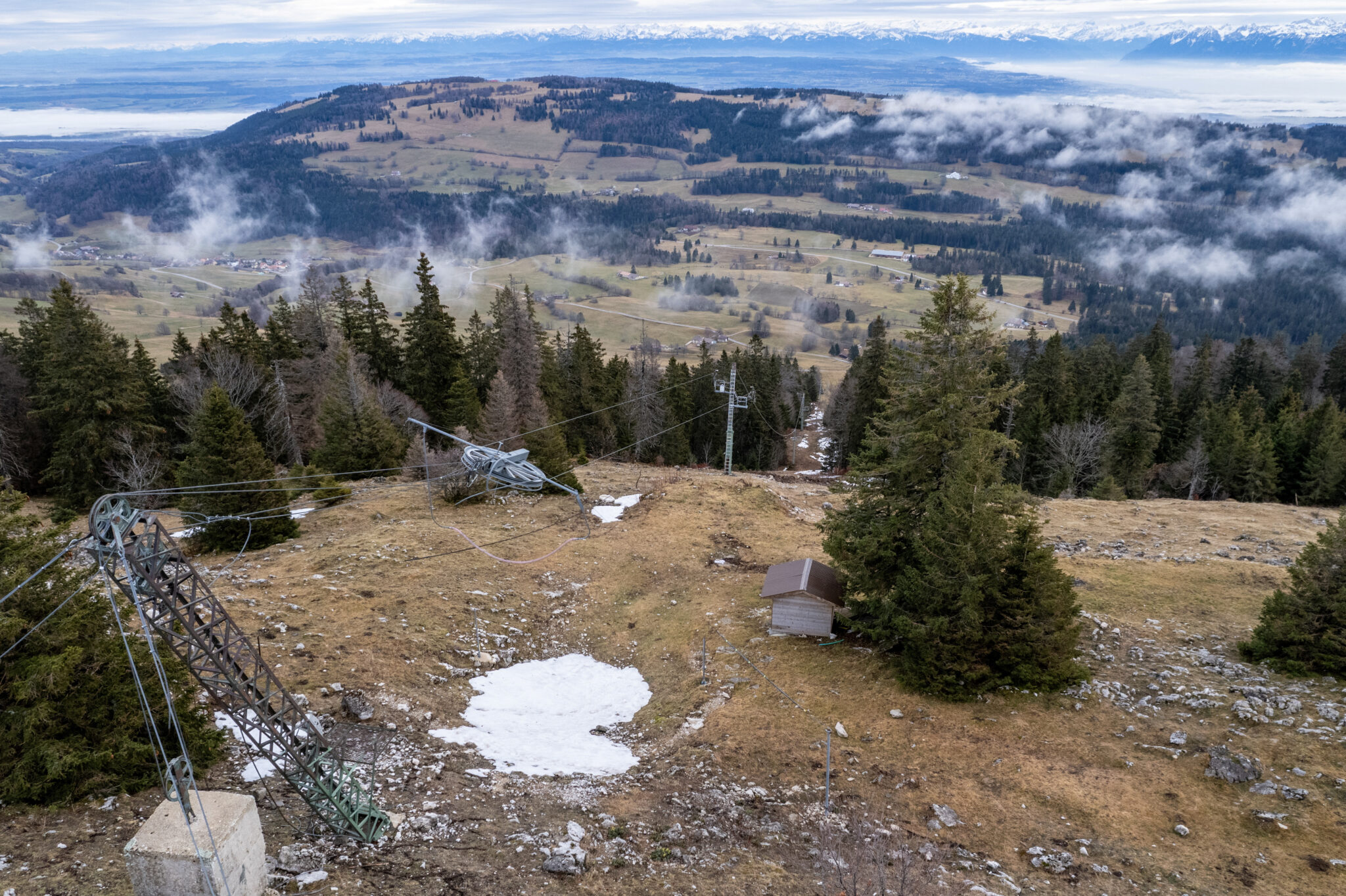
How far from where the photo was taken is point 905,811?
619 inches

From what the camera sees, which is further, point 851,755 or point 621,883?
point 851,755

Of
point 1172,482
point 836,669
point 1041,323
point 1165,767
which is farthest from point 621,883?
point 1041,323

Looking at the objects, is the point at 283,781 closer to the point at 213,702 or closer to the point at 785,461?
the point at 213,702

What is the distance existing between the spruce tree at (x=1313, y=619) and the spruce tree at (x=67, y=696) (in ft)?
87.1

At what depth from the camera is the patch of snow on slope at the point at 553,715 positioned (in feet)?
58.0

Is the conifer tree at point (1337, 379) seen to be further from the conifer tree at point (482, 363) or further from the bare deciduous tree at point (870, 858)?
the bare deciduous tree at point (870, 858)

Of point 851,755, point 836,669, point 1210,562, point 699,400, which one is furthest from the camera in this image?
point 699,400

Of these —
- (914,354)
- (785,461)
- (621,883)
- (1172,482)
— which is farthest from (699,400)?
(621,883)

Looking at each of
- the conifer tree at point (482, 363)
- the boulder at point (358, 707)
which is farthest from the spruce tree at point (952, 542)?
the conifer tree at point (482, 363)

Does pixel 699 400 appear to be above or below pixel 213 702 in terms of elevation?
below

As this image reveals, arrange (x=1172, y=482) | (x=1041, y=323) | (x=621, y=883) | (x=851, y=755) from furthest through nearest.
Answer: (x=1041, y=323) < (x=1172, y=482) < (x=851, y=755) < (x=621, y=883)

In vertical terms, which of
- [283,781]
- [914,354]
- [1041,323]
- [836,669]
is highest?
[914,354]

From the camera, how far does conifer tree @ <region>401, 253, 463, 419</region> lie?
54.4 meters

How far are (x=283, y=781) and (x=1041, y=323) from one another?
Answer: 676 feet
